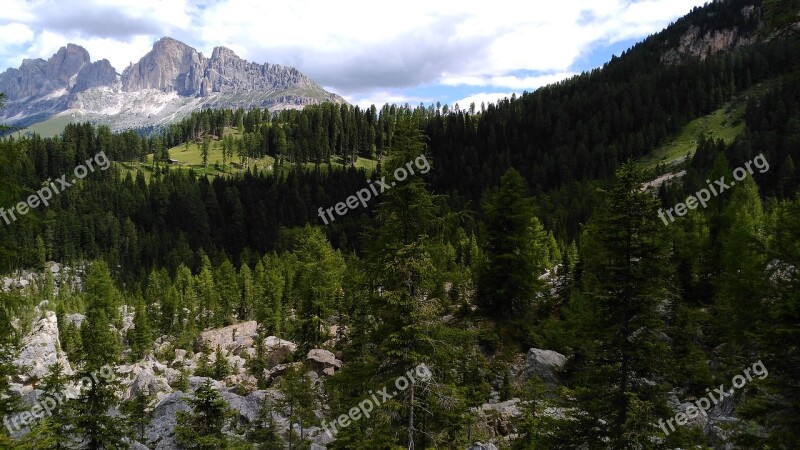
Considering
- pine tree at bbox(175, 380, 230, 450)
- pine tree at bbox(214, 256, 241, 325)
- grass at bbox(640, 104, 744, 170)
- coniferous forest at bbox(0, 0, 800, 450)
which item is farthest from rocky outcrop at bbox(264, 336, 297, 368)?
grass at bbox(640, 104, 744, 170)

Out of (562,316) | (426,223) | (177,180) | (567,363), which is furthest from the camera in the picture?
(177,180)

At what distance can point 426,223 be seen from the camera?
641 inches

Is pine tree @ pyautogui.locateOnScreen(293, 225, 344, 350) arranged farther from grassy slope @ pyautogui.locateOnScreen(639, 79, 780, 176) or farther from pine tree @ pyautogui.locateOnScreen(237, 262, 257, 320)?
grassy slope @ pyautogui.locateOnScreen(639, 79, 780, 176)

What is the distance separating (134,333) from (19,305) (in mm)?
72836

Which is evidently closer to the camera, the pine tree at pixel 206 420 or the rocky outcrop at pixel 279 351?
the pine tree at pixel 206 420

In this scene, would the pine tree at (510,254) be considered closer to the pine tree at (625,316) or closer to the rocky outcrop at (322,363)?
the rocky outcrop at (322,363)

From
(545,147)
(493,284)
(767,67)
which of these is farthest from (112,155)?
(767,67)

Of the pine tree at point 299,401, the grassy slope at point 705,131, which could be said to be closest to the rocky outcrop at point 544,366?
the pine tree at point 299,401

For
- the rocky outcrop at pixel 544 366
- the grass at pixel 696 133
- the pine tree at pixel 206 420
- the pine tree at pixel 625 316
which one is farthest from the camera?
the grass at pixel 696 133

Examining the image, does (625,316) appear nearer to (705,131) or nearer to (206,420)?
(206,420)

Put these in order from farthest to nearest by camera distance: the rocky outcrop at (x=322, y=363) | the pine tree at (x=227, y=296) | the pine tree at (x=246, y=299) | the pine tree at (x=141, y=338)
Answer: the pine tree at (x=246, y=299)
the pine tree at (x=227, y=296)
the pine tree at (x=141, y=338)
the rocky outcrop at (x=322, y=363)

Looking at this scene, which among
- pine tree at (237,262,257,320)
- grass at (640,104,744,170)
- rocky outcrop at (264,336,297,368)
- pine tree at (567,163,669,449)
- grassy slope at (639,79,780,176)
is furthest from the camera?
grass at (640,104,744,170)

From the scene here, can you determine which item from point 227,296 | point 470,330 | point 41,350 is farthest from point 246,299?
point 470,330

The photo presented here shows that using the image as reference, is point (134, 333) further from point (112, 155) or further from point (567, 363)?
point (112, 155)
